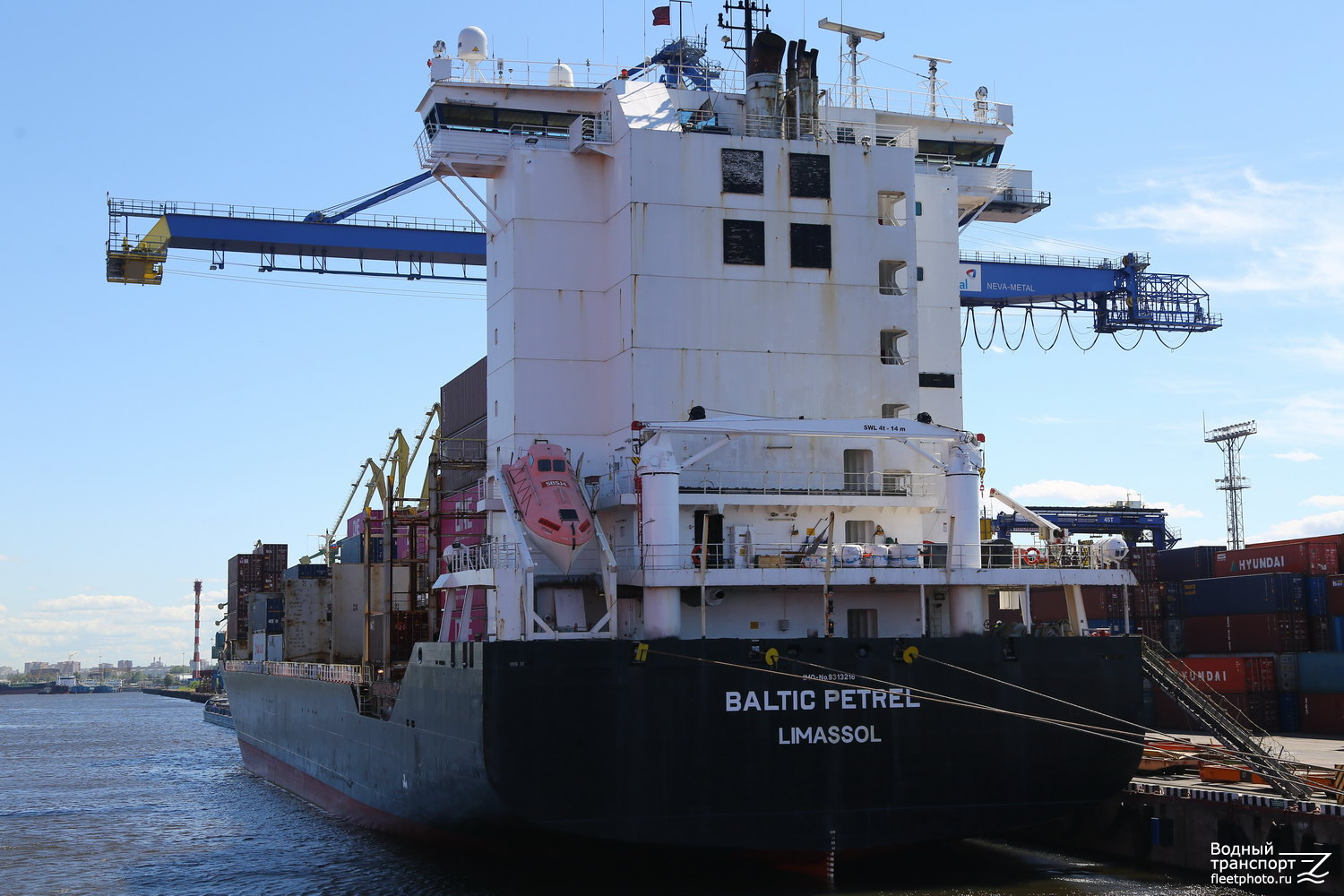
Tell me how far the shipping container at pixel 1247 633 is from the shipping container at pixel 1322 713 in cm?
154

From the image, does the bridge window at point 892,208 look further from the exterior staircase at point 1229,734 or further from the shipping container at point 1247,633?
the shipping container at point 1247,633

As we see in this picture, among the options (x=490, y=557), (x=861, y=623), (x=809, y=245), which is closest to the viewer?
(x=861, y=623)

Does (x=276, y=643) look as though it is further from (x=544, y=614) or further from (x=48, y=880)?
(x=544, y=614)

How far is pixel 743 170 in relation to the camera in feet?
74.5

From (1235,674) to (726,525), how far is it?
1599 cm

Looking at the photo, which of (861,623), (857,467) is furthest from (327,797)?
(857,467)

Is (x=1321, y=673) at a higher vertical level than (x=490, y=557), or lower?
lower

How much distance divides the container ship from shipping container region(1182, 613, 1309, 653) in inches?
Result: 418

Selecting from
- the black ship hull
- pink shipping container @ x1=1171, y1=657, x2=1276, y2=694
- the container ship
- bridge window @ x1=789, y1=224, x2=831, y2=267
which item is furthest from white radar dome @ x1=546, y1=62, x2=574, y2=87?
pink shipping container @ x1=1171, y1=657, x2=1276, y2=694

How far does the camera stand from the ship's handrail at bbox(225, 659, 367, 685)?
28.8 metres

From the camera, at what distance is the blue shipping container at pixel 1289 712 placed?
3069cm

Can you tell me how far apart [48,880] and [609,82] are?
53.4 feet

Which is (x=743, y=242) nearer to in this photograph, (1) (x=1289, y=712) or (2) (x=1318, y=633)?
(1) (x=1289, y=712)

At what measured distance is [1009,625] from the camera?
2112 centimetres
